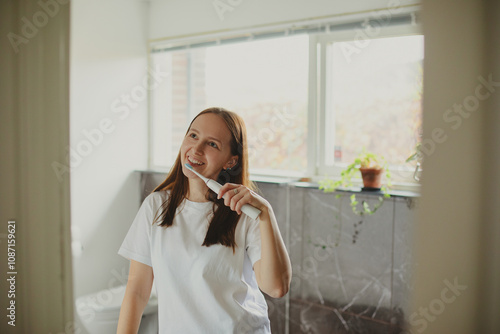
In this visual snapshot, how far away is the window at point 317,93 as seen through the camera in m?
1.44

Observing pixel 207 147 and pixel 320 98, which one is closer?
pixel 207 147

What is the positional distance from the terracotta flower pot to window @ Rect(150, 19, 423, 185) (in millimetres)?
97

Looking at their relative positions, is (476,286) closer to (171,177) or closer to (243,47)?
(171,177)

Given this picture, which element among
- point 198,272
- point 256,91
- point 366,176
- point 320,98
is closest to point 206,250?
point 198,272

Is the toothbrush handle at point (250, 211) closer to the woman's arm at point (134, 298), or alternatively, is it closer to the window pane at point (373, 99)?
the woman's arm at point (134, 298)

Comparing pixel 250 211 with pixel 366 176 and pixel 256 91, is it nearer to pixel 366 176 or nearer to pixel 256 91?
pixel 366 176

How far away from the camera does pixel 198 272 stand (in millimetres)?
644

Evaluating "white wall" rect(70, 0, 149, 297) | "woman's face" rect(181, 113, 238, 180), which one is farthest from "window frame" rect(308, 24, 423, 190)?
"woman's face" rect(181, 113, 238, 180)

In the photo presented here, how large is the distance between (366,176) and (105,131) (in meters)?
1.06

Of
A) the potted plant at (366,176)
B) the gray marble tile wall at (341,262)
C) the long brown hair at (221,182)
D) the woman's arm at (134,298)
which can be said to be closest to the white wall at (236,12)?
the potted plant at (366,176)

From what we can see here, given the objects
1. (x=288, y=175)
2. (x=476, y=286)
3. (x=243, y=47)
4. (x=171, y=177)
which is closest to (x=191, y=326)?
(x=171, y=177)

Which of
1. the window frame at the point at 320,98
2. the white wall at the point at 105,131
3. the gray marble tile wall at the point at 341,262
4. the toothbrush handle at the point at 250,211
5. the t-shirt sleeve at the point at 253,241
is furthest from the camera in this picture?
the white wall at the point at 105,131

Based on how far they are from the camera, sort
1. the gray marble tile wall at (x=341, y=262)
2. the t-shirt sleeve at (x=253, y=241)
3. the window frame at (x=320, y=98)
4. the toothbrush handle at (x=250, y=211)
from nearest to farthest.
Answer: the toothbrush handle at (x=250, y=211) < the t-shirt sleeve at (x=253, y=241) < the gray marble tile wall at (x=341, y=262) < the window frame at (x=320, y=98)

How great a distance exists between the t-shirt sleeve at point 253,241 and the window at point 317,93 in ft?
2.80
